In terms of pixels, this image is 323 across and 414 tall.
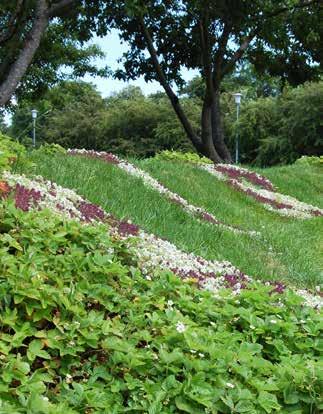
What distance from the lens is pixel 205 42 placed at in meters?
20.3

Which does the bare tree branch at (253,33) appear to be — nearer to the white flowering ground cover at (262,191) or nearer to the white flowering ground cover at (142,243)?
the white flowering ground cover at (262,191)

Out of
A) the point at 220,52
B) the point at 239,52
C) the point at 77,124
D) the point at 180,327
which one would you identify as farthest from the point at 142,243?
the point at 77,124

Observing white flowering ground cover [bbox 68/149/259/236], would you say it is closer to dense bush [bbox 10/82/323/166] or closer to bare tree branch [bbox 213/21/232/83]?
bare tree branch [bbox 213/21/232/83]

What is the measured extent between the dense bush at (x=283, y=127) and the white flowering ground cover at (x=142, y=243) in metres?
36.2

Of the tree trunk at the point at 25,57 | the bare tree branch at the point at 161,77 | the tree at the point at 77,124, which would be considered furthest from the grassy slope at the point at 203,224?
the tree at the point at 77,124

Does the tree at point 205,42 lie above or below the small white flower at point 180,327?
above

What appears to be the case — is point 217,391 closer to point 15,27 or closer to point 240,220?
point 240,220

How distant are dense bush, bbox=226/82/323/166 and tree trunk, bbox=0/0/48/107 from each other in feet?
98.5

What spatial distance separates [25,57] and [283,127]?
112 ft

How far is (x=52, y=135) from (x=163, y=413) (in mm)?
70363

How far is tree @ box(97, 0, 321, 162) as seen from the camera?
773 inches

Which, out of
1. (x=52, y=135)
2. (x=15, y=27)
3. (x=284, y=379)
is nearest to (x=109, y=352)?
(x=284, y=379)

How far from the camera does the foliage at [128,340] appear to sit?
312 centimetres

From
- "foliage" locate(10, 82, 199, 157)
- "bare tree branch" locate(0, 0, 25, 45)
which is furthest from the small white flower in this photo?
"foliage" locate(10, 82, 199, 157)
